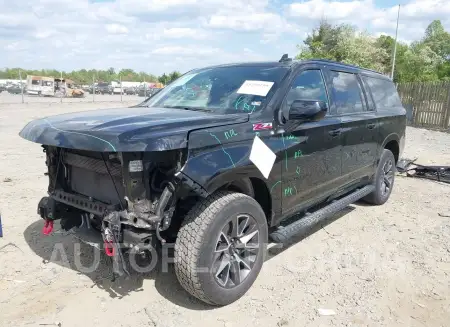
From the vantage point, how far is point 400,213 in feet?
18.8

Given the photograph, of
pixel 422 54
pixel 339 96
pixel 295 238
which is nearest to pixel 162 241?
pixel 295 238

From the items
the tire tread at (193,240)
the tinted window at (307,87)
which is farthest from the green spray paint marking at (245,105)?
the tire tread at (193,240)

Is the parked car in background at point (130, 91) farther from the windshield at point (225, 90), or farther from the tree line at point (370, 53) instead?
the windshield at point (225, 90)

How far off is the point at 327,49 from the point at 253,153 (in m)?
35.8

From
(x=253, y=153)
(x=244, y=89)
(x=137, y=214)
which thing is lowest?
(x=137, y=214)

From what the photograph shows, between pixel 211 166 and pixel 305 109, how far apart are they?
105cm

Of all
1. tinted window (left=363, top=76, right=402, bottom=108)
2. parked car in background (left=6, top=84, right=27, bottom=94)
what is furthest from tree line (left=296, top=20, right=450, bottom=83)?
parked car in background (left=6, top=84, right=27, bottom=94)

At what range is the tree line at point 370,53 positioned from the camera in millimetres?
34219

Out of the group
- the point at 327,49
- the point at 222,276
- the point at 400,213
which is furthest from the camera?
the point at 327,49

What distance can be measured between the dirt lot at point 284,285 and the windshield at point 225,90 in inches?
62.2

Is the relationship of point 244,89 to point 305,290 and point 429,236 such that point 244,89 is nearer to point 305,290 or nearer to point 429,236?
point 305,290

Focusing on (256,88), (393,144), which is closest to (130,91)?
(393,144)

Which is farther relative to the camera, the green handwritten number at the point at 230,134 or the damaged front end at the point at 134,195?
the green handwritten number at the point at 230,134

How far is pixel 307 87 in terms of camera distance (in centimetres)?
411
